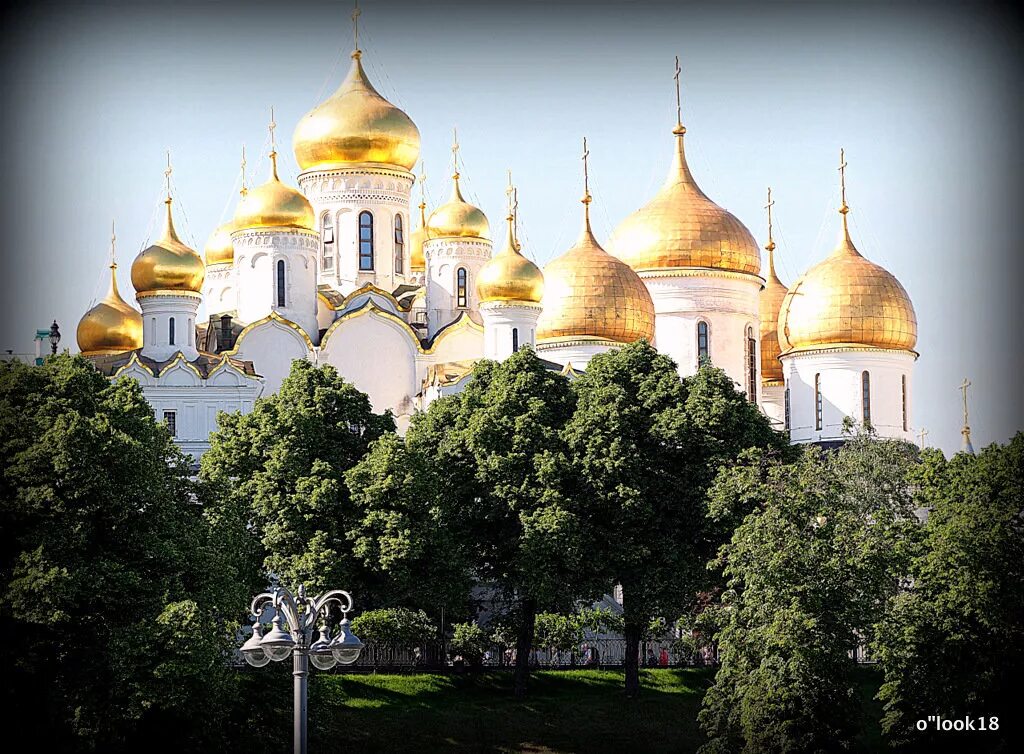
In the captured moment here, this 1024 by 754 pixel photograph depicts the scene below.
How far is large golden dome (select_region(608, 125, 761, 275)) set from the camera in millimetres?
64688

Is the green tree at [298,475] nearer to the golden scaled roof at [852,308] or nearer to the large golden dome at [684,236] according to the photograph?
the large golden dome at [684,236]

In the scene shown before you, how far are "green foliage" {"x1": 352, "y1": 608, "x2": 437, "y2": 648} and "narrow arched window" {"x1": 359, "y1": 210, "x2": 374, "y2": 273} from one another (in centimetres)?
2321

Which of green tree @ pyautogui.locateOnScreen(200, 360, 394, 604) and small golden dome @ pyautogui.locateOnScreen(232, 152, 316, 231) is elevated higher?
small golden dome @ pyautogui.locateOnScreen(232, 152, 316, 231)

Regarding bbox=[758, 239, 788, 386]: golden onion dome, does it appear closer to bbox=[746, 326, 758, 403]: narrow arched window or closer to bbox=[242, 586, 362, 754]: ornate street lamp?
bbox=[746, 326, 758, 403]: narrow arched window

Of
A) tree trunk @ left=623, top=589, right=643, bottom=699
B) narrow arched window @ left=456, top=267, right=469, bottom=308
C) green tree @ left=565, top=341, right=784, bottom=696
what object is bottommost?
tree trunk @ left=623, top=589, right=643, bottom=699

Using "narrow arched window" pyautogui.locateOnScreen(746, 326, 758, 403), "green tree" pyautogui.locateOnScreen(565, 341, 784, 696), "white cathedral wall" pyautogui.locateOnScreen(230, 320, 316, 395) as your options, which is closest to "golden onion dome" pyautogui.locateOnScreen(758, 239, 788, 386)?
"narrow arched window" pyautogui.locateOnScreen(746, 326, 758, 403)

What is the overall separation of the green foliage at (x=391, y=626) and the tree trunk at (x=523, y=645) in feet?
7.33

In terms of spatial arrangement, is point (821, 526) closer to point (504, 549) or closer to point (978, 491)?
point (978, 491)

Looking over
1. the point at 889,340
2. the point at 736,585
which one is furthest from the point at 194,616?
the point at 889,340

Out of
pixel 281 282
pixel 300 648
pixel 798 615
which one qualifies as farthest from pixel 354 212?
pixel 300 648

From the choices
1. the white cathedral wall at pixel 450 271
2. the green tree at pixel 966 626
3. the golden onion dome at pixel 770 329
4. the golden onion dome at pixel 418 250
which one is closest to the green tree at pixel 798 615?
the green tree at pixel 966 626

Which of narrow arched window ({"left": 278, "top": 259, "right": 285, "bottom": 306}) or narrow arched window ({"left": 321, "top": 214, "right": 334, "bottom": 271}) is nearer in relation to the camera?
narrow arched window ({"left": 278, "top": 259, "right": 285, "bottom": 306})

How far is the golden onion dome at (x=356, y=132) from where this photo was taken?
2557 inches

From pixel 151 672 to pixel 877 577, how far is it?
1231cm
